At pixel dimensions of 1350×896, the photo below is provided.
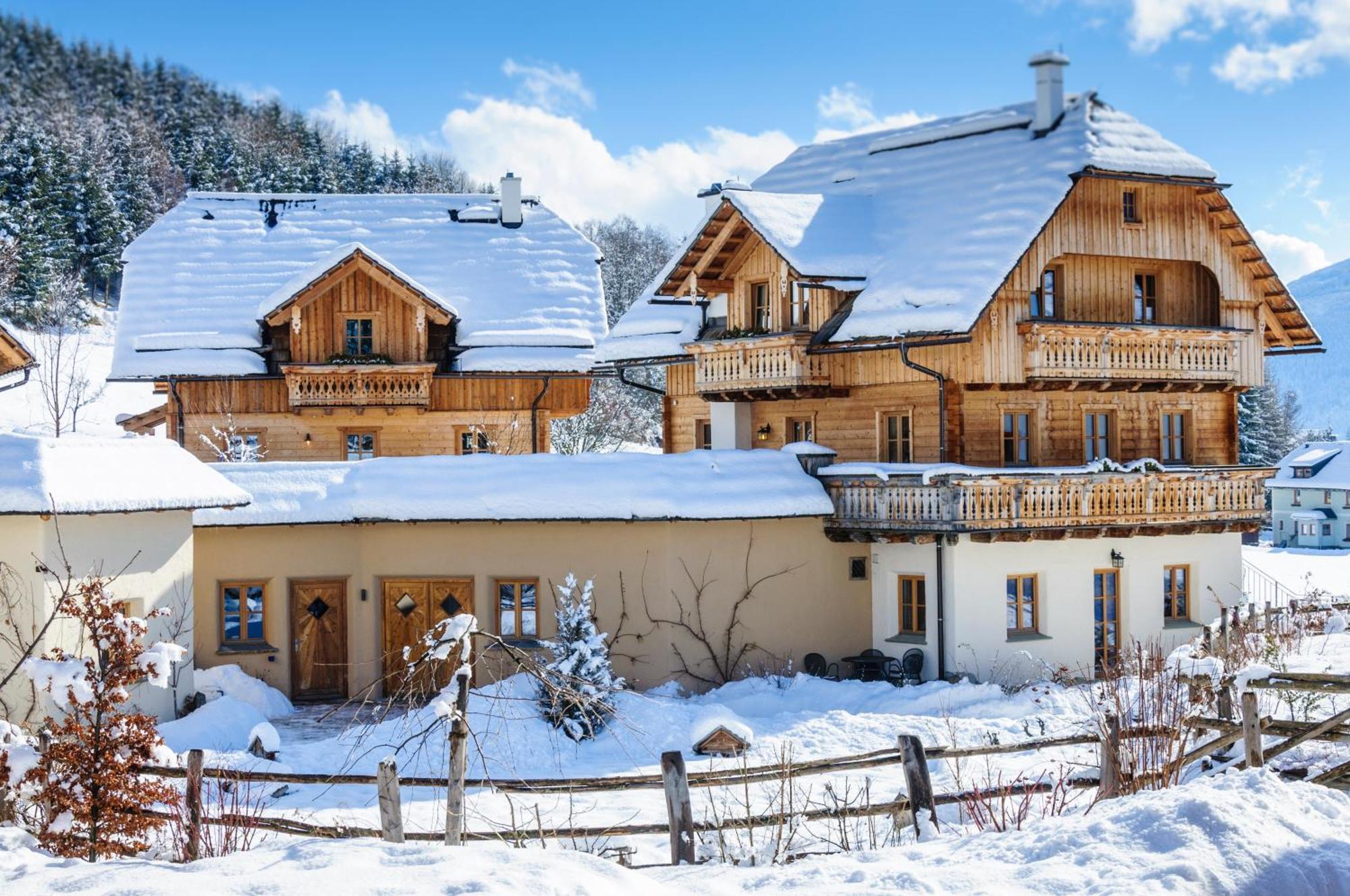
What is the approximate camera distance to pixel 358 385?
33.5m

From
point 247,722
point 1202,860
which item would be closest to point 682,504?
point 247,722

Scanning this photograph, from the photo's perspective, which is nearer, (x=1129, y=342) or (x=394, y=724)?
(x=394, y=724)

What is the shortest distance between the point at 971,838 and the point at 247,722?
1309 cm

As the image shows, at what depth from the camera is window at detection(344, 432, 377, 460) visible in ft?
113

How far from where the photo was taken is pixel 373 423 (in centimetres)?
3450

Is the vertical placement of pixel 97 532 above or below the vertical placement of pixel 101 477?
below

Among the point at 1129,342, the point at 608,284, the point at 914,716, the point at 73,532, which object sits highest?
the point at 608,284

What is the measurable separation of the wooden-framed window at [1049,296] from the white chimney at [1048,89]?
2.98m

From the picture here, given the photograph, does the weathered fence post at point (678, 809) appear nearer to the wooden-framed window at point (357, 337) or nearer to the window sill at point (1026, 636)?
the window sill at point (1026, 636)

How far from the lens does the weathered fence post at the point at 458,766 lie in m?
9.53

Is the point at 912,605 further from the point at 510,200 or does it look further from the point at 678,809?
the point at 510,200

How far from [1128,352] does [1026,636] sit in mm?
5859

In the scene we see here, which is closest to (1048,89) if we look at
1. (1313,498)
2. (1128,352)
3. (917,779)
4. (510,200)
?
(1128,352)

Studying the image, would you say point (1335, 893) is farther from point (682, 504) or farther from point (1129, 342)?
point (1129, 342)
